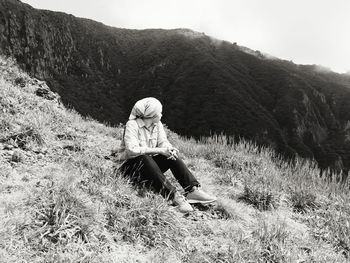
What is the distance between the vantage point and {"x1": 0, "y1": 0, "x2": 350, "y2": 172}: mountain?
118 metres

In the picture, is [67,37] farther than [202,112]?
Yes

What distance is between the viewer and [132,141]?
16.5ft

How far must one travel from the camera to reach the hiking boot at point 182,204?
4.61 m

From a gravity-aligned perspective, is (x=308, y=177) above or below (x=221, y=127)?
above

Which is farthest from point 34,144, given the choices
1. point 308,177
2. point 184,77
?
point 184,77

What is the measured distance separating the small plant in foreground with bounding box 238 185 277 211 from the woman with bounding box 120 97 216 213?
97 cm

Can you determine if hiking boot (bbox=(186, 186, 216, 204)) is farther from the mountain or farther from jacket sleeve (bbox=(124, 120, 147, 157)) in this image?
the mountain

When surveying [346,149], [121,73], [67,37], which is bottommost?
[346,149]

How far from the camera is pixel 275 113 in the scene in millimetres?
139500

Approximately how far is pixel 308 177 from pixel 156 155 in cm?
359

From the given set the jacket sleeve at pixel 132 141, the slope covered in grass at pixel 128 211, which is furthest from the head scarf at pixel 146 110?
the slope covered in grass at pixel 128 211

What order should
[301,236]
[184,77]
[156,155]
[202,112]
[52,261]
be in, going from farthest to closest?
1. [184,77]
2. [202,112]
3. [156,155]
4. [301,236]
5. [52,261]

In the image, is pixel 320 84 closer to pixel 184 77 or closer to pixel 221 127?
pixel 184 77

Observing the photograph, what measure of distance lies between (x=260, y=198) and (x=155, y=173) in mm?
1834
